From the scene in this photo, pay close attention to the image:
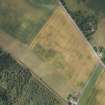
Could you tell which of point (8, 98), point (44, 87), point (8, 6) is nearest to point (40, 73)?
point (44, 87)

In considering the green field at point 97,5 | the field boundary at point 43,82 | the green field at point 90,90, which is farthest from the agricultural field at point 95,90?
the green field at point 97,5

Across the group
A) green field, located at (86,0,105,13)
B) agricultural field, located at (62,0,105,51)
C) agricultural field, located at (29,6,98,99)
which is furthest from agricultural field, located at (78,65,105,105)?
green field, located at (86,0,105,13)

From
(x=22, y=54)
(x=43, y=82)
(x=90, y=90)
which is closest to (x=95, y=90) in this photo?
(x=90, y=90)

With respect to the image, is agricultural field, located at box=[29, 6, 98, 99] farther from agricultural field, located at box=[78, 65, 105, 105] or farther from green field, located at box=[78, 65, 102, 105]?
agricultural field, located at box=[78, 65, 105, 105]

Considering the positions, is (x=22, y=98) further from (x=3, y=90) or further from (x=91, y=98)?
(x=91, y=98)

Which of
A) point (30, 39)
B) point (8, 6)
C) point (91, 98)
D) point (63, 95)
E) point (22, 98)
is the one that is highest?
point (8, 6)

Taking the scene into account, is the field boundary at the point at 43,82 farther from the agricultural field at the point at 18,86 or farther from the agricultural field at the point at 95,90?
the agricultural field at the point at 95,90
